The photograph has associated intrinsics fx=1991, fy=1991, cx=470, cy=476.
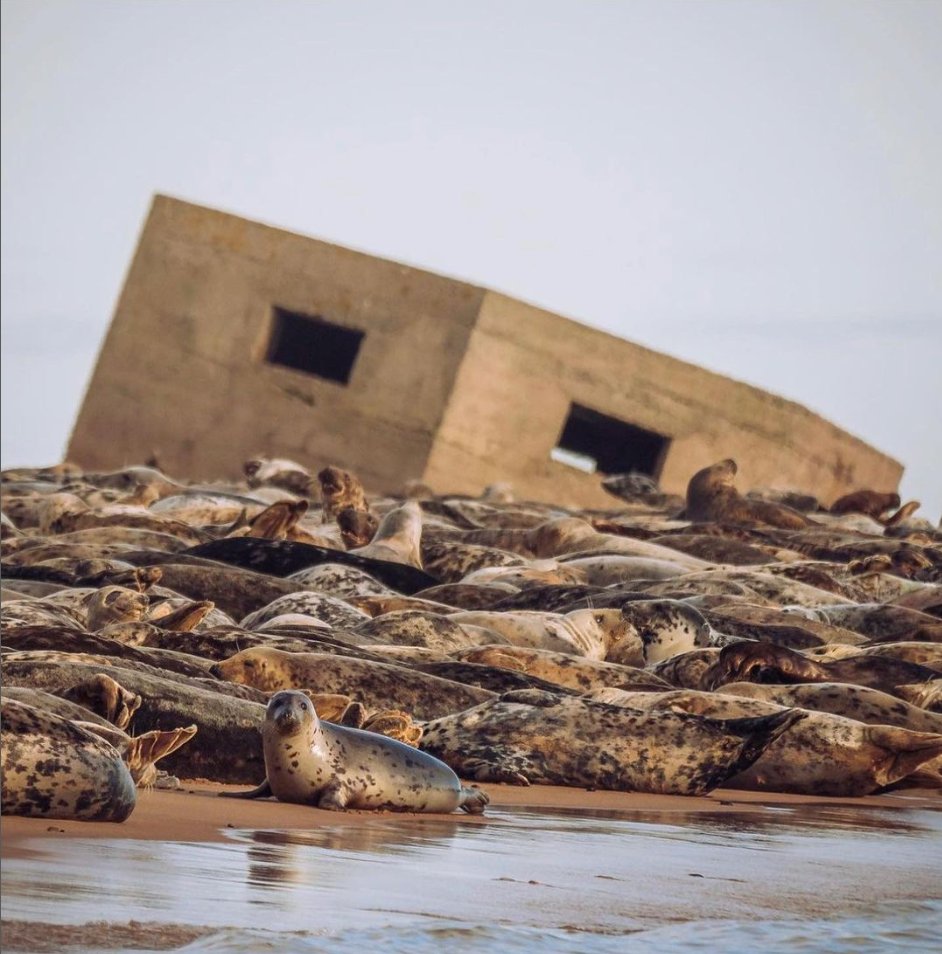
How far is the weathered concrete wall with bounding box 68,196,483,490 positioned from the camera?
1992 centimetres

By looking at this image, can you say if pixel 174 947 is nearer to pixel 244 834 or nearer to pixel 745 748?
pixel 244 834

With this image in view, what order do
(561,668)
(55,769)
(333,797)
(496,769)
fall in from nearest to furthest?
(55,769) < (333,797) < (496,769) < (561,668)

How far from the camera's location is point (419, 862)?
Result: 13.5ft

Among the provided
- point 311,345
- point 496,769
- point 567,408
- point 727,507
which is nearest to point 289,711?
point 496,769

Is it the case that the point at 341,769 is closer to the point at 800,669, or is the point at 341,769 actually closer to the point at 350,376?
the point at 800,669

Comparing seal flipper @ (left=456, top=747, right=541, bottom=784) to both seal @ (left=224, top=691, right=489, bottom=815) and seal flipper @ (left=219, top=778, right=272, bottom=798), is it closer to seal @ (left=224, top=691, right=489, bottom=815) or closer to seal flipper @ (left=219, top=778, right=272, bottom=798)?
seal @ (left=224, top=691, right=489, bottom=815)

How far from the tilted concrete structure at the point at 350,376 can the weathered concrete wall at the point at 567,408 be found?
0.8 inches

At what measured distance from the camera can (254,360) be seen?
20234 mm

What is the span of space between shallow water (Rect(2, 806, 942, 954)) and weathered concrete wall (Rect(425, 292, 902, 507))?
579 inches

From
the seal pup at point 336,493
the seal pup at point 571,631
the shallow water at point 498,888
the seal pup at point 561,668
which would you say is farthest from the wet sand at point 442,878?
the seal pup at point 336,493

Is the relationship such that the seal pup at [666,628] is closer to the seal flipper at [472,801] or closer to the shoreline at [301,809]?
the shoreline at [301,809]

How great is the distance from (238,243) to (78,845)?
56.1 ft

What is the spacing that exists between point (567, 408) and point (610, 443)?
4091mm

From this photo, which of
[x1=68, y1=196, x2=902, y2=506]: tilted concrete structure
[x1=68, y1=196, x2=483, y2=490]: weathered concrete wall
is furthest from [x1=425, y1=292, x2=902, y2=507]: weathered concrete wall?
[x1=68, y1=196, x2=483, y2=490]: weathered concrete wall
